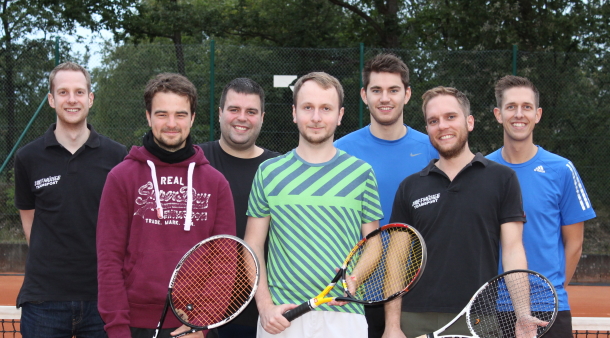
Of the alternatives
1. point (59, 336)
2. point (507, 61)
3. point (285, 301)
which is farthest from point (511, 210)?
point (507, 61)

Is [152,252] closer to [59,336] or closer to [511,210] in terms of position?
[59,336]

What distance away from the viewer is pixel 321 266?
2.95 m

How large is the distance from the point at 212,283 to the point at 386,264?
2.77 ft

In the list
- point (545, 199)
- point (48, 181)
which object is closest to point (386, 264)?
point (545, 199)

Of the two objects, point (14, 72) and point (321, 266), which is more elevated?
point (14, 72)

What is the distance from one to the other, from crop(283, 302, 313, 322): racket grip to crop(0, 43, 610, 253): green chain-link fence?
6.37 meters

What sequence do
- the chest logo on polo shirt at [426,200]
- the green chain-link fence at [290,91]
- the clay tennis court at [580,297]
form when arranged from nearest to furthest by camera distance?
1. the chest logo on polo shirt at [426,200]
2. the clay tennis court at [580,297]
3. the green chain-link fence at [290,91]

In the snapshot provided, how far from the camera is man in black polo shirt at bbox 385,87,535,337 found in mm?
3070

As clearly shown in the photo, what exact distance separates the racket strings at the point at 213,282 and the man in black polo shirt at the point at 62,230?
0.90 meters

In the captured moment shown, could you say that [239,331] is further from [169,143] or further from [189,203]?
[169,143]

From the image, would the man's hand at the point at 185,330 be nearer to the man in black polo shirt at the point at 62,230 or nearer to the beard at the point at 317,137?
the man in black polo shirt at the point at 62,230

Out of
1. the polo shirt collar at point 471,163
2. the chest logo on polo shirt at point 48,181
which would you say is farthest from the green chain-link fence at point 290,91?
the polo shirt collar at point 471,163

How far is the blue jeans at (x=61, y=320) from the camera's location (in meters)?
3.42

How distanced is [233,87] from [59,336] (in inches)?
69.4
